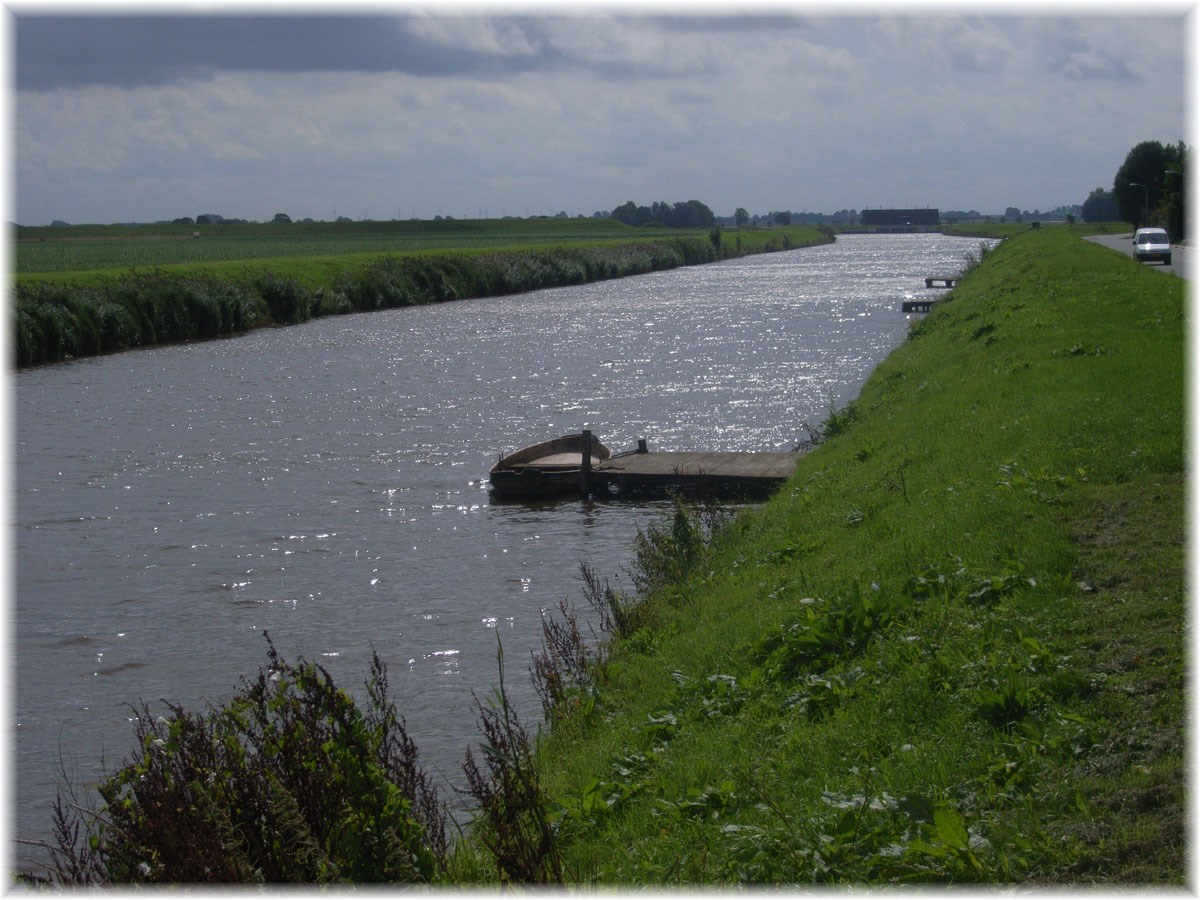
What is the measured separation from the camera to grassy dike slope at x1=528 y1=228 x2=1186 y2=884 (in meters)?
5.57

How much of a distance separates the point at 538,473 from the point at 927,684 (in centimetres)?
1405

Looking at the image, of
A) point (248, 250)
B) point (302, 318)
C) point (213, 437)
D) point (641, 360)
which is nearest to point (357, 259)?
point (302, 318)

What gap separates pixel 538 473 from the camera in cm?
2092

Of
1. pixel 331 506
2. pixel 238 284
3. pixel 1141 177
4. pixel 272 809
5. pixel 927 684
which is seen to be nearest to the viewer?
pixel 272 809

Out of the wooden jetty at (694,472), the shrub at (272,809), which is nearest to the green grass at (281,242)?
the wooden jetty at (694,472)

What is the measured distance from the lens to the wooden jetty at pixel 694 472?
19.8 metres

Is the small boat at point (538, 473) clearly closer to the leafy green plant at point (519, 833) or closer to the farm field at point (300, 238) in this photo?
the leafy green plant at point (519, 833)

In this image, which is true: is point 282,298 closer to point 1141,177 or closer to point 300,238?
point 1141,177

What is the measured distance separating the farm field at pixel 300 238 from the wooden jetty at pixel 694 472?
2432 inches

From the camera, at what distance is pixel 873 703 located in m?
7.21

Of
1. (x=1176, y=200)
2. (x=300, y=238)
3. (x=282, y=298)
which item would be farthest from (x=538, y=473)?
(x=300, y=238)

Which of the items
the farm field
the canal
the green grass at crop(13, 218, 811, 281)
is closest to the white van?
the canal

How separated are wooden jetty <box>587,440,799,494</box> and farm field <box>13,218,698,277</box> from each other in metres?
61.8

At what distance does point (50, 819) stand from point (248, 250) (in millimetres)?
93678
